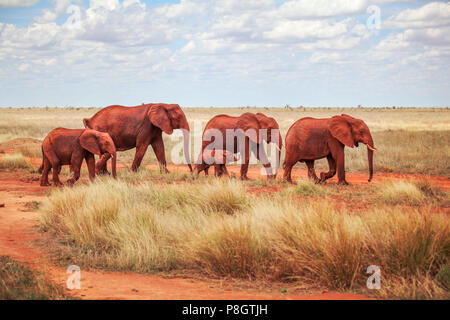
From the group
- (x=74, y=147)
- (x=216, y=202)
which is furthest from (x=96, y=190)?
(x=74, y=147)

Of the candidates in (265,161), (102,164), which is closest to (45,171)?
(102,164)

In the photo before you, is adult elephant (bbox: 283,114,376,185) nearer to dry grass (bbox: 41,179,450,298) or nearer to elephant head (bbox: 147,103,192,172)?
elephant head (bbox: 147,103,192,172)

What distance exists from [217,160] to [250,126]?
134cm

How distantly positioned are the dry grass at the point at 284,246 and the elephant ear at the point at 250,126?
644 cm

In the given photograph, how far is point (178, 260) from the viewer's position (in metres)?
7.07

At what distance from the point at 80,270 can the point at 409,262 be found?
162 inches

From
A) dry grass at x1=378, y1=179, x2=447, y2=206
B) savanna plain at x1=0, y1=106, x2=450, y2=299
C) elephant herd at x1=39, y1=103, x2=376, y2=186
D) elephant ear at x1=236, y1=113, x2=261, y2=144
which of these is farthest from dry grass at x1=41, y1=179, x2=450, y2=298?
elephant ear at x1=236, y1=113, x2=261, y2=144

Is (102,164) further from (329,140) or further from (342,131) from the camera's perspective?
(342,131)

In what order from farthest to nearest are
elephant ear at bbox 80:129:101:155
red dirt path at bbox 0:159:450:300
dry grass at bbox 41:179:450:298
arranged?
1. elephant ear at bbox 80:129:101:155
2. dry grass at bbox 41:179:450:298
3. red dirt path at bbox 0:159:450:300

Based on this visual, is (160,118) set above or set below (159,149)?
above

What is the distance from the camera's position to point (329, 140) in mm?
13797

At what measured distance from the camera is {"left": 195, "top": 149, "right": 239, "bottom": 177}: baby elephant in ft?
48.0

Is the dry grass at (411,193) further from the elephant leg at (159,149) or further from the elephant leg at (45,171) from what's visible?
the elephant leg at (45,171)
